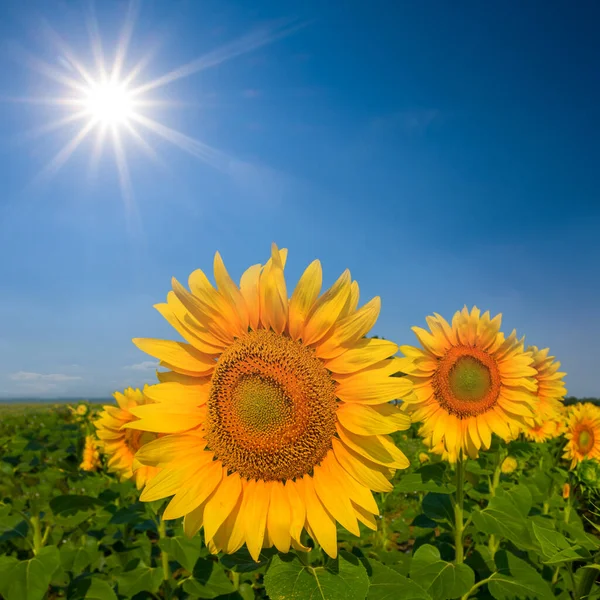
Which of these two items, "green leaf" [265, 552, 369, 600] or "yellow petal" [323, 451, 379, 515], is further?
"yellow petal" [323, 451, 379, 515]

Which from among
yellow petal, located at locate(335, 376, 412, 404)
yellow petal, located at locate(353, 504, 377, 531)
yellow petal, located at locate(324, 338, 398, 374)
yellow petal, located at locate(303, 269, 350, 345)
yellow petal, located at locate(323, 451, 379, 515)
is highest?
yellow petal, located at locate(303, 269, 350, 345)

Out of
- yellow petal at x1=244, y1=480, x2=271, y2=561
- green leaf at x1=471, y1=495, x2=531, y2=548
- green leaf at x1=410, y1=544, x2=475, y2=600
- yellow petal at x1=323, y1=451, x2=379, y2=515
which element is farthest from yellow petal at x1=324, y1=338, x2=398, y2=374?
green leaf at x1=471, y1=495, x2=531, y2=548

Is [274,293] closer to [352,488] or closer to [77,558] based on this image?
[352,488]

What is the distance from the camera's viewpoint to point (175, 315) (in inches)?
84.4

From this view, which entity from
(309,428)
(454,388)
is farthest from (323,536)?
(454,388)

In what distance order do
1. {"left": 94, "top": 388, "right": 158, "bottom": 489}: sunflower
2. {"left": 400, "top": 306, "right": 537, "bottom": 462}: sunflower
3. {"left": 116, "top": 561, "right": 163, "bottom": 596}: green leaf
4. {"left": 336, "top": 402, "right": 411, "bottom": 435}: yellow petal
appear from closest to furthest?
{"left": 336, "top": 402, "right": 411, "bottom": 435}: yellow petal < {"left": 116, "top": 561, "right": 163, "bottom": 596}: green leaf < {"left": 400, "top": 306, "right": 537, "bottom": 462}: sunflower < {"left": 94, "top": 388, "right": 158, "bottom": 489}: sunflower

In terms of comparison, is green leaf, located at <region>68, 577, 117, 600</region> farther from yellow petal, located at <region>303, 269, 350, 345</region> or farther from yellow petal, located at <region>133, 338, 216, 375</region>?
yellow petal, located at <region>303, 269, 350, 345</region>

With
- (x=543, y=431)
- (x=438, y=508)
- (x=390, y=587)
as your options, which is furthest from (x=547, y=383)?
(x=390, y=587)

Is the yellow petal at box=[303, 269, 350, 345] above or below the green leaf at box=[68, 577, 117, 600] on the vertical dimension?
above

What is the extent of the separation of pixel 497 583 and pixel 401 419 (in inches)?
72.1

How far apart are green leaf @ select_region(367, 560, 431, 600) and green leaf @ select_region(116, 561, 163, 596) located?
84.7 inches

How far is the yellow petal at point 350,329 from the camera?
6.55ft

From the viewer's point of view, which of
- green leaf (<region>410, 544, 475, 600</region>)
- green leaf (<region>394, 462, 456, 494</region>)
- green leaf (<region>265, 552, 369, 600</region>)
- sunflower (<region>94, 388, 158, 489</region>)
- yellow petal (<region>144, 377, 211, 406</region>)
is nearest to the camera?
green leaf (<region>265, 552, 369, 600</region>)

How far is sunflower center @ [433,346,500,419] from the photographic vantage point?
4125 mm
